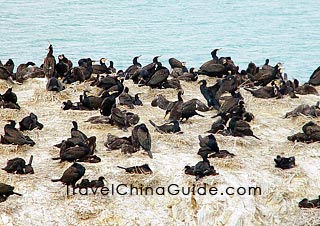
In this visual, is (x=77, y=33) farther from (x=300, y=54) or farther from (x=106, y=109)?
(x=106, y=109)

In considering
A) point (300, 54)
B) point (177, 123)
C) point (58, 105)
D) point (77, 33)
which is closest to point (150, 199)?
point (177, 123)

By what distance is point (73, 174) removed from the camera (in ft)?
48.2

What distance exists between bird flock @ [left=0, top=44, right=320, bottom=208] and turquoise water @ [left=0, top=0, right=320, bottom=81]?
13787 mm

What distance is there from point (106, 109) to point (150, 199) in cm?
532

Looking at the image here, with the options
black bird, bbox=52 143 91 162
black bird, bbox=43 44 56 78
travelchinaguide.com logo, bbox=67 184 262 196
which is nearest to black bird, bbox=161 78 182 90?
black bird, bbox=43 44 56 78

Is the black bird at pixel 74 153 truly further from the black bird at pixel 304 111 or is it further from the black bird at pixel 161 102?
the black bird at pixel 304 111

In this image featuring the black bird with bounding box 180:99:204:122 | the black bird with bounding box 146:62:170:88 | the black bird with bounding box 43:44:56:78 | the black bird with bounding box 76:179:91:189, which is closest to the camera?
the black bird with bounding box 76:179:91:189

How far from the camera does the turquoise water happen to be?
143 feet

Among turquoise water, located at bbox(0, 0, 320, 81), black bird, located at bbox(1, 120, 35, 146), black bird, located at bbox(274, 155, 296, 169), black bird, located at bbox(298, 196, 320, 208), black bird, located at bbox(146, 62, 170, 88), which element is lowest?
turquoise water, located at bbox(0, 0, 320, 81)

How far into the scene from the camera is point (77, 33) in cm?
5072

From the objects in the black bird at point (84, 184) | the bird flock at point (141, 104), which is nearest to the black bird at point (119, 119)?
the bird flock at point (141, 104)

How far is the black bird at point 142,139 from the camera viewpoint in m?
16.5

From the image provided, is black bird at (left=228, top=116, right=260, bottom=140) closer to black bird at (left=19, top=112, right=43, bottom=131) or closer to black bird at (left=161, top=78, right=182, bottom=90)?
black bird at (left=161, top=78, right=182, bottom=90)

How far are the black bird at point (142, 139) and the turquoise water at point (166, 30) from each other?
876 inches
